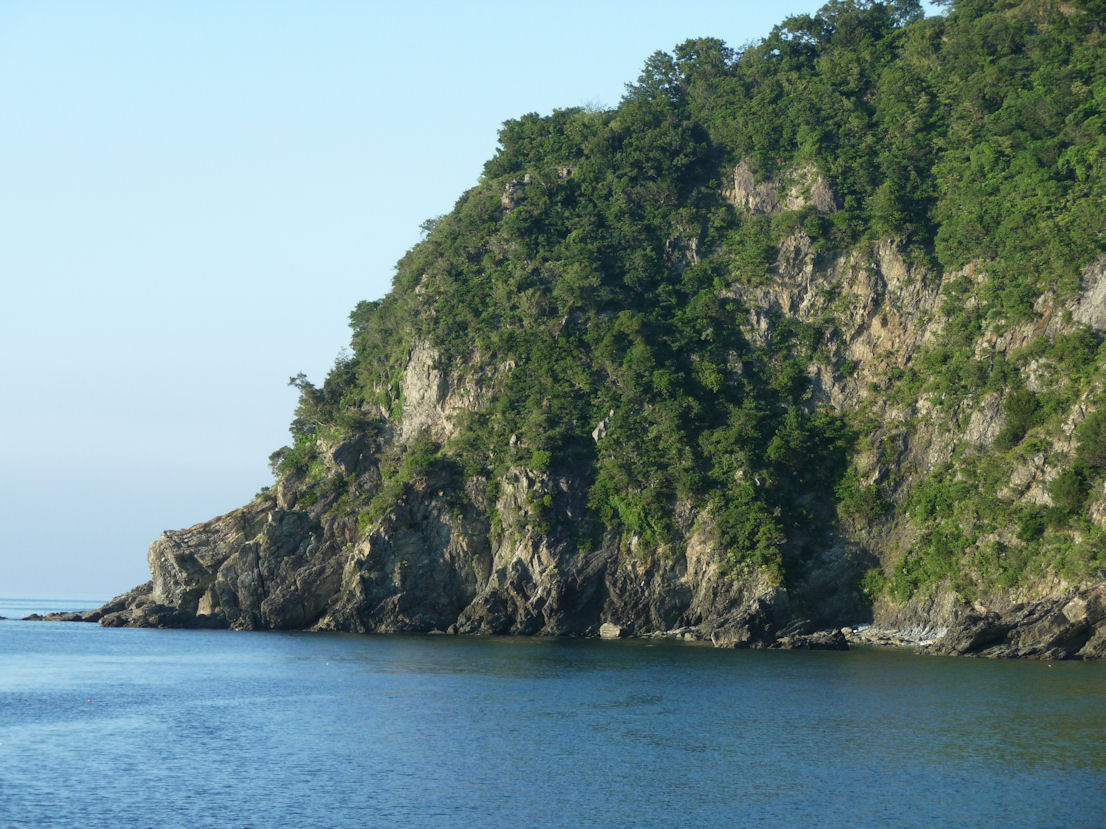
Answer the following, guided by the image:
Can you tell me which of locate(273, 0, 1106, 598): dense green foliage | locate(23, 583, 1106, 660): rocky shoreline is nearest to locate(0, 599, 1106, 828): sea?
locate(23, 583, 1106, 660): rocky shoreline

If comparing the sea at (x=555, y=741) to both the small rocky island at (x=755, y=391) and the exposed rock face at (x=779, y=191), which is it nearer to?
the small rocky island at (x=755, y=391)

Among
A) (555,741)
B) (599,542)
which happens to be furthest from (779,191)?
(555,741)

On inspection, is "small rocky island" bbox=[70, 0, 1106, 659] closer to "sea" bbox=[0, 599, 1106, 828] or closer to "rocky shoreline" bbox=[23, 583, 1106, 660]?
"rocky shoreline" bbox=[23, 583, 1106, 660]

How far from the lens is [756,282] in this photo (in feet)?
284

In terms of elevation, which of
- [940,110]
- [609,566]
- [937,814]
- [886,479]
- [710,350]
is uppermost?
[940,110]

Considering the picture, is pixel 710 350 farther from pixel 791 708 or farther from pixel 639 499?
Result: pixel 791 708

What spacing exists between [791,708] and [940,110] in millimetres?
60560

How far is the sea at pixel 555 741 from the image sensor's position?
1185 inches

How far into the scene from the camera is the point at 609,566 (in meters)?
74.6

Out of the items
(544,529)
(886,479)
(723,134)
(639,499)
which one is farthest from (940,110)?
(544,529)

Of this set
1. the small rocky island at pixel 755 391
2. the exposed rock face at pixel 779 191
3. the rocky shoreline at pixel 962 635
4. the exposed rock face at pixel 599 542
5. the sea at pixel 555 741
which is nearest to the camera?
the sea at pixel 555 741

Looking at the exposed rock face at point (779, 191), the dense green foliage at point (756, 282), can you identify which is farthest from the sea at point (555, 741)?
the exposed rock face at point (779, 191)

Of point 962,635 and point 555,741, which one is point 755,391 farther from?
point 555,741

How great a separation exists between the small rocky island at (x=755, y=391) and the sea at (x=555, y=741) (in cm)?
1068
